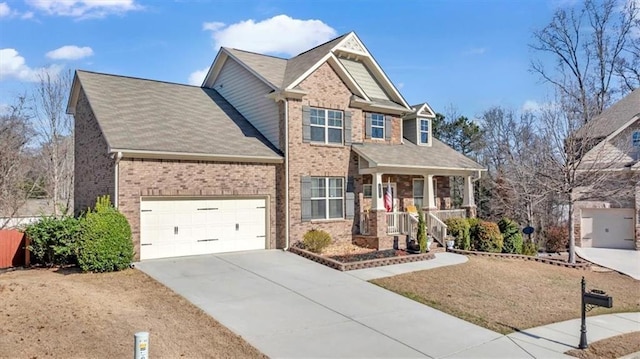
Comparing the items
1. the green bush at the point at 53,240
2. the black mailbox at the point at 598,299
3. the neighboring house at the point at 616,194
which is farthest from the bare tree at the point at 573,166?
the green bush at the point at 53,240

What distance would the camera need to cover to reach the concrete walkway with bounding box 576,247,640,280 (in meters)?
17.5

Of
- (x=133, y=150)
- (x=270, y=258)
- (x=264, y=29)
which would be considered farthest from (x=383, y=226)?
(x=264, y=29)

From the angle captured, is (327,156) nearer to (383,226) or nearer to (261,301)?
(383,226)

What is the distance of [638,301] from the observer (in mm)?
12664

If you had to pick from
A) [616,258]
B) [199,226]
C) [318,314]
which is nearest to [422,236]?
[199,226]

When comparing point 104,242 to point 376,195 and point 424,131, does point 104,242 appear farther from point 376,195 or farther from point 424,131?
point 424,131

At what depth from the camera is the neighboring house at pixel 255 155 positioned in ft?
44.1

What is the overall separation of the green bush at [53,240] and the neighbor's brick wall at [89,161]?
150cm

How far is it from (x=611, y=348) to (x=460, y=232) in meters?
10.1

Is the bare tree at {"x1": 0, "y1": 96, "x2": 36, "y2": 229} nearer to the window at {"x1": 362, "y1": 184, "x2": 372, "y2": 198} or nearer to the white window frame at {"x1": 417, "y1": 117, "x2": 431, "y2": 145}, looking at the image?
the window at {"x1": 362, "y1": 184, "x2": 372, "y2": 198}

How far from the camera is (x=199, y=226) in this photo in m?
14.1

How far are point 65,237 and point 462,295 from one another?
10.8m

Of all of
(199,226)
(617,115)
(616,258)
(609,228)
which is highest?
(617,115)

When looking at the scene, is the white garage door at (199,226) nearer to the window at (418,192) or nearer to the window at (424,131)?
the window at (418,192)
